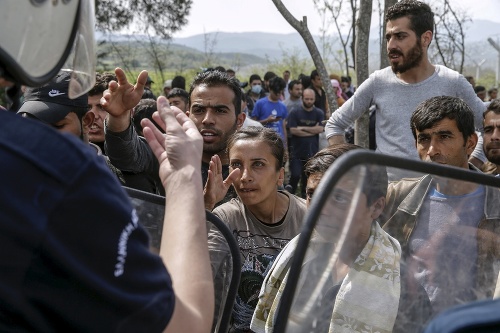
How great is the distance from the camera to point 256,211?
312cm

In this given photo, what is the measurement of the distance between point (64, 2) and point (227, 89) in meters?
2.76

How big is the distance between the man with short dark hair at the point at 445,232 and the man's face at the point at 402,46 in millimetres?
2825

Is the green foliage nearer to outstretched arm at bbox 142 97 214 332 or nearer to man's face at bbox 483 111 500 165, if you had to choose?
man's face at bbox 483 111 500 165

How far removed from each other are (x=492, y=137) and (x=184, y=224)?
295 cm

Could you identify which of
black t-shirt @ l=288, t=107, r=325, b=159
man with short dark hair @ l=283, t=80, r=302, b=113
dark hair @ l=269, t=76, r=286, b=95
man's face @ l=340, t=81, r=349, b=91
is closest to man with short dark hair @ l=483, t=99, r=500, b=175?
black t-shirt @ l=288, t=107, r=325, b=159

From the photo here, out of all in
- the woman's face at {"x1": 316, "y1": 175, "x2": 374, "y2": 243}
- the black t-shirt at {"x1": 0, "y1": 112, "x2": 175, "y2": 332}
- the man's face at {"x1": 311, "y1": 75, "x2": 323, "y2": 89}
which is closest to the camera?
the black t-shirt at {"x1": 0, "y1": 112, "x2": 175, "y2": 332}

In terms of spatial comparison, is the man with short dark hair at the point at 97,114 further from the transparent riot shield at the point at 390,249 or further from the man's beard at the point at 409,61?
the transparent riot shield at the point at 390,249

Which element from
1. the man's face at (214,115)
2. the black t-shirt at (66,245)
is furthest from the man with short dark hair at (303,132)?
the black t-shirt at (66,245)

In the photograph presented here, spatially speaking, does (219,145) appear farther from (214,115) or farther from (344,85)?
(344,85)

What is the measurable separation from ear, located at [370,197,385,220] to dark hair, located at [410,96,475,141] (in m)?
2.11

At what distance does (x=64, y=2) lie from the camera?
1.38 meters

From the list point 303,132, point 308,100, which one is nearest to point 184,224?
point 303,132

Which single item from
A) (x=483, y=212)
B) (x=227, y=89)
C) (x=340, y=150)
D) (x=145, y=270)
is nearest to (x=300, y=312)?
(x=145, y=270)

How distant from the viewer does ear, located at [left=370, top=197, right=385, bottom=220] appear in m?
1.38
